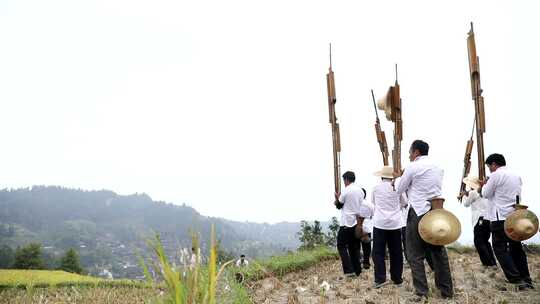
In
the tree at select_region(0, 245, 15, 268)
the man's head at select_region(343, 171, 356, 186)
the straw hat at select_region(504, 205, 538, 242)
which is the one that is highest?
the man's head at select_region(343, 171, 356, 186)

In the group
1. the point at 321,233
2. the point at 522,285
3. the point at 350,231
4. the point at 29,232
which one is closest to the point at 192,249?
the point at 522,285

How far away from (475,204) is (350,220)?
8.10 ft

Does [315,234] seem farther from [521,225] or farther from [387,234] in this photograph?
[521,225]

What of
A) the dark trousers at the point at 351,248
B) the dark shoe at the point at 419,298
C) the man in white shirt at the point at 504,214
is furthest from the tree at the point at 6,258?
the man in white shirt at the point at 504,214

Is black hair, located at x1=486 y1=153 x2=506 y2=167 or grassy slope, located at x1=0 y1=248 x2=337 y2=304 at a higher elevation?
black hair, located at x1=486 y1=153 x2=506 y2=167

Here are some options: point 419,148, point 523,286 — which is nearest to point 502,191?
point 523,286

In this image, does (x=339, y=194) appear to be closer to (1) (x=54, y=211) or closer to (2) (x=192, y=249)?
(2) (x=192, y=249)

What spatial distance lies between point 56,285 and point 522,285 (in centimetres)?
1057

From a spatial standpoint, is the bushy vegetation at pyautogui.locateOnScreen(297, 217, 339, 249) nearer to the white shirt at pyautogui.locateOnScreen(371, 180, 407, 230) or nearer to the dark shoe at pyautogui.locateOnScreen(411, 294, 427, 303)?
the white shirt at pyautogui.locateOnScreen(371, 180, 407, 230)

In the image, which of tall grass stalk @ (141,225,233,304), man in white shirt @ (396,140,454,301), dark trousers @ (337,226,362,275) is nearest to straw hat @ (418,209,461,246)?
man in white shirt @ (396,140,454,301)

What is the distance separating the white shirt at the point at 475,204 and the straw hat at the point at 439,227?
296 centimetres

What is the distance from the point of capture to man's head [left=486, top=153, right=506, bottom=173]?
6285 mm

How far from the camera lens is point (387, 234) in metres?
6.67

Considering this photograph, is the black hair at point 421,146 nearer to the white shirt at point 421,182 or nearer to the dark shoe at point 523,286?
the white shirt at point 421,182
